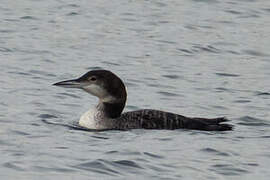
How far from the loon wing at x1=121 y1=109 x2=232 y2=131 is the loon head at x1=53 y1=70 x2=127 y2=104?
481 mm

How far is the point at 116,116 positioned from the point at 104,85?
42 centimetres

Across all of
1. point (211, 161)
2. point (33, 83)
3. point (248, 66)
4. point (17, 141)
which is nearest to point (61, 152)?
point (17, 141)

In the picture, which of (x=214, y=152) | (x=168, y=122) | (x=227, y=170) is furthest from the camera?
(x=168, y=122)

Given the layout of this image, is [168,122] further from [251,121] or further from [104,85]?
[251,121]

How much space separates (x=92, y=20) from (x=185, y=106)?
6.80m

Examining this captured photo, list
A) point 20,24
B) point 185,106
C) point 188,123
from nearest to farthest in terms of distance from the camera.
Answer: point 188,123, point 185,106, point 20,24

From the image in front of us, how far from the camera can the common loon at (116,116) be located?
47.4ft

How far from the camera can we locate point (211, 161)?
1266 centimetres

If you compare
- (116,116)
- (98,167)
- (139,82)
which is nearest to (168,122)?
(116,116)

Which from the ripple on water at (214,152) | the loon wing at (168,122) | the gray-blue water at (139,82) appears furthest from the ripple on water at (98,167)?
the loon wing at (168,122)

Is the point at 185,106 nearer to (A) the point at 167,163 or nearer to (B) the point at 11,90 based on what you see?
(B) the point at 11,90

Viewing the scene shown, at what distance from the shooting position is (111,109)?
49.2 feet

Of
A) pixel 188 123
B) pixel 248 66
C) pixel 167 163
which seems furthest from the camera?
pixel 248 66

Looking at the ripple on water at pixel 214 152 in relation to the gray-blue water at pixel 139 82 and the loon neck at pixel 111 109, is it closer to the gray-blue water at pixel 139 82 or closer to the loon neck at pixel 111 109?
the gray-blue water at pixel 139 82
